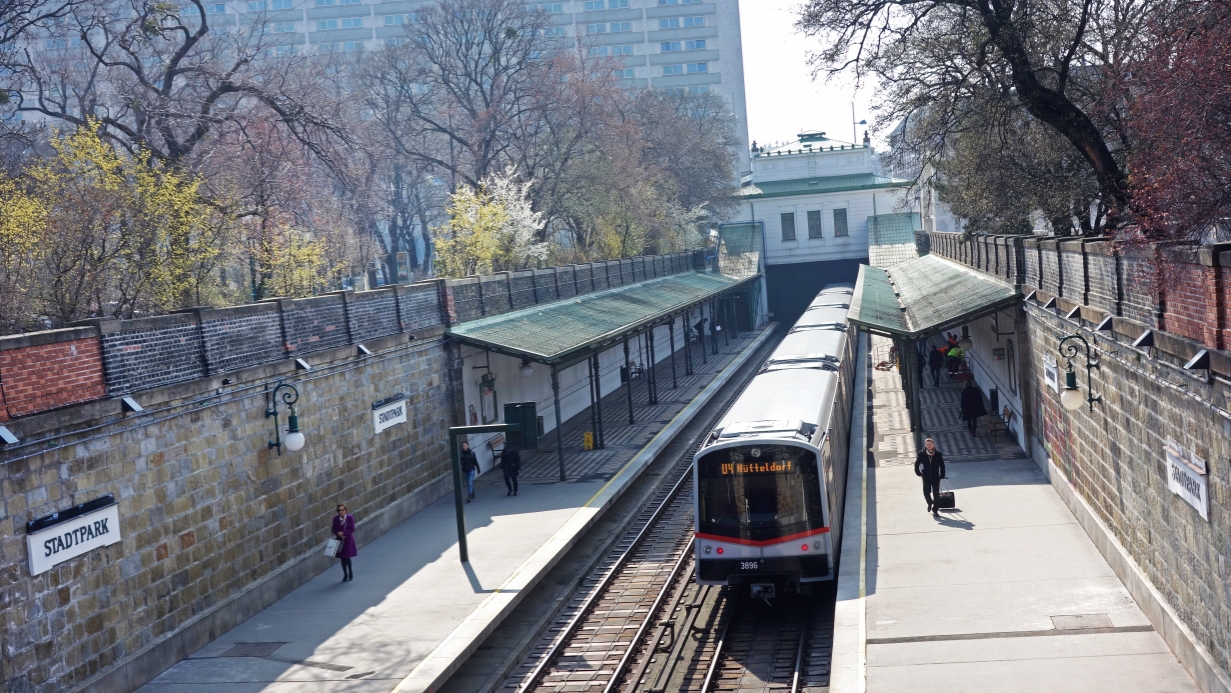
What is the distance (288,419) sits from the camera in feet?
51.5

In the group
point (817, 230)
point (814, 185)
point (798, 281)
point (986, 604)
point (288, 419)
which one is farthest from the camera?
point (814, 185)

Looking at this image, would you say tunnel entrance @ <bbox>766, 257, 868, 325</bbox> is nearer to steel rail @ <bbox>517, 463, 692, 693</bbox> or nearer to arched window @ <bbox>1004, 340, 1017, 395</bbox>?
arched window @ <bbox>1004, 340, 1017, 395</bbox>

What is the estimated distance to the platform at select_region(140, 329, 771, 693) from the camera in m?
11.9

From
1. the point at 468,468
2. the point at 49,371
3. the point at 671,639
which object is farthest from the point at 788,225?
the point at 49,371

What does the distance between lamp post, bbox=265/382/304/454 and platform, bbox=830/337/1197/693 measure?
746cm

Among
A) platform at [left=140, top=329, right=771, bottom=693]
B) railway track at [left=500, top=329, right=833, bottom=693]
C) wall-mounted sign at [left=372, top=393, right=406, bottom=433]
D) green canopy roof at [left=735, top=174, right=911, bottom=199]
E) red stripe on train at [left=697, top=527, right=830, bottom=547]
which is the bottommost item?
railway track at [left=500, top=329, right=833, bottom=693]

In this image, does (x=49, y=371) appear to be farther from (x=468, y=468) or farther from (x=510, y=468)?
(x=510, y=468)

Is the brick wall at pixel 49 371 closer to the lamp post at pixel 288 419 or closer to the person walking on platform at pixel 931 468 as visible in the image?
the lamp post at pixel 288 419

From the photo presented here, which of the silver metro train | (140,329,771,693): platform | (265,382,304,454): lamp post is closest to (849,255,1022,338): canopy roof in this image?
(140,329,771,693): platform

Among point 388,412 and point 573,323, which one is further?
point 573,323

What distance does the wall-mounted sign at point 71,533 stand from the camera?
412 inches

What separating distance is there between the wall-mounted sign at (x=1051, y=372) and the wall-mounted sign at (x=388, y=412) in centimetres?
1125

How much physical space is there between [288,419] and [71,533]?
489 centimetres

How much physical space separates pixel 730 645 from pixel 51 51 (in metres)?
62.7
